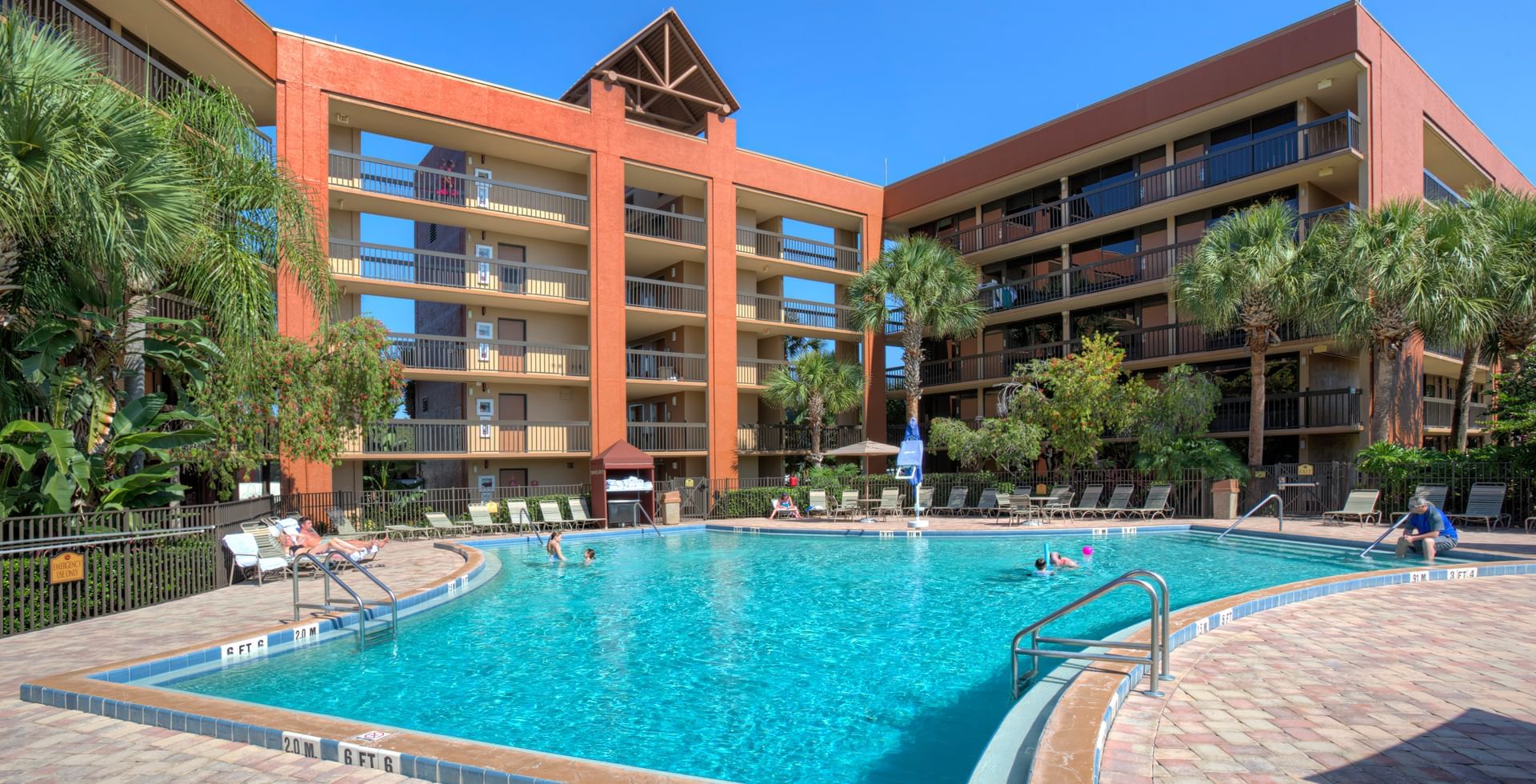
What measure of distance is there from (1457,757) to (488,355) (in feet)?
76.9

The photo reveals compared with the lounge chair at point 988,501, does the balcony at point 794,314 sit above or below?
above

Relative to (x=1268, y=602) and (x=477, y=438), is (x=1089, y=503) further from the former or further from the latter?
(x=477, y=438)

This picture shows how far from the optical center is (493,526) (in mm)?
21844

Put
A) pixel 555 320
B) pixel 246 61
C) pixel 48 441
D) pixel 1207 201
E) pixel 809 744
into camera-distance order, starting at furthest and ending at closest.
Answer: pixel 555 320 < pixel 1207 201 < pixel 246 61 < pixel 48 441 < pixel 809 744

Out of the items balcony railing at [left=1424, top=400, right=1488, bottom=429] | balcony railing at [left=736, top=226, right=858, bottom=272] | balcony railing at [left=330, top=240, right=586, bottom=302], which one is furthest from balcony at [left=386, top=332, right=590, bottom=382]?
balcony railing at [left=1424, top=400, right=1488, bottom=429]

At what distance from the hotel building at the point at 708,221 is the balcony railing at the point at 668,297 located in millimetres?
103

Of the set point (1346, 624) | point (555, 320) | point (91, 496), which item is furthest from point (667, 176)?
point (1346, 624)

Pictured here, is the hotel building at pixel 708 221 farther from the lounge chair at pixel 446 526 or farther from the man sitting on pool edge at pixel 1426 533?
the man sitting on pool edge at pixel 1426 533

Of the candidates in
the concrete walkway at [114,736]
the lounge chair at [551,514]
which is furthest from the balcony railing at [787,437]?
the concrete walkway at [114,736]

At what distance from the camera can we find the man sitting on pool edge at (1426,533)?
41.1 feet

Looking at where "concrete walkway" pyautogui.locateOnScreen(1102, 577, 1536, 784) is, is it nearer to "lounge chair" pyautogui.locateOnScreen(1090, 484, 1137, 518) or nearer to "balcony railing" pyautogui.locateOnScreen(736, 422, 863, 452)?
"lounge chair" pyautogui.locateOnScreen(1090, 484, 1137, 518)

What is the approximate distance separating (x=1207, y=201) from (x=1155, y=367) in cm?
534

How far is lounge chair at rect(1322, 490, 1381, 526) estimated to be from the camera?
17.6m

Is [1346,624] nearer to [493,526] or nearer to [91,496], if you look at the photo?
[91,496]
